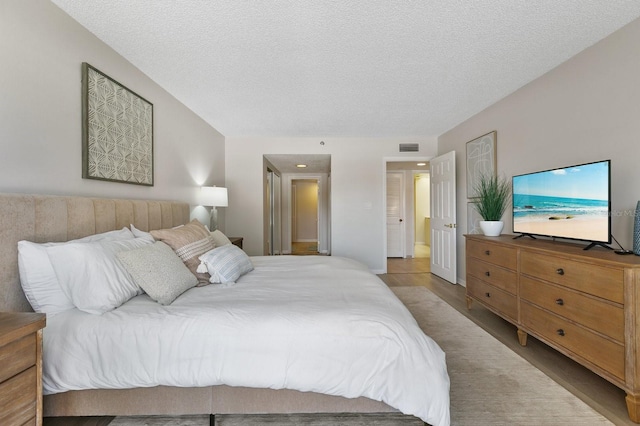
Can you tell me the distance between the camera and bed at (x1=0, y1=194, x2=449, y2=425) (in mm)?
1277

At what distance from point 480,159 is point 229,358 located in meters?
3.86

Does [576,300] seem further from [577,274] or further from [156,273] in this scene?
[156,273]

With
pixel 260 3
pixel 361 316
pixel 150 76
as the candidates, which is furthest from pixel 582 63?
pixel 150 76

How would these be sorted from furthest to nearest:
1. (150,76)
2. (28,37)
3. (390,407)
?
(150,76)
(28,37)
(390,407)

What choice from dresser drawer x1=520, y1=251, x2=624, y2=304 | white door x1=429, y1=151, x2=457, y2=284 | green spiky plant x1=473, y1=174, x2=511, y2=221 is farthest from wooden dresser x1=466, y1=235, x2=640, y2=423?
white door x1=429, y1=151, x2=457, y2=284

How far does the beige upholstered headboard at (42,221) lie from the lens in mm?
1364

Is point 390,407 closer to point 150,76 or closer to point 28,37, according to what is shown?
point 28,37

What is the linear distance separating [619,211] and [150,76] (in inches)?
163

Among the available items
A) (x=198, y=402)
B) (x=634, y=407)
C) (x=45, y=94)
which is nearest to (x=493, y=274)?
(x=634, y=407)

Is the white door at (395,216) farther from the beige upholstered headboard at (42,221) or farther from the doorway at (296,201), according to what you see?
the beige upholstered headboard at (42,221)

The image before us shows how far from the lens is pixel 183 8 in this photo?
180 cm

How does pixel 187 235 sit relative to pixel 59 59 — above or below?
below

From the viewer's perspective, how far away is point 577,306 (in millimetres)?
1817

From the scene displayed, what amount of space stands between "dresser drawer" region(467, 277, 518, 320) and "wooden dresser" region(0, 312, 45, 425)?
3.05m
